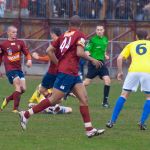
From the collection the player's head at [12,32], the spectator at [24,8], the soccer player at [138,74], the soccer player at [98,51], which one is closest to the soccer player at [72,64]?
the soccer player at [138,74]

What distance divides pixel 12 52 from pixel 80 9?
17.0 metres

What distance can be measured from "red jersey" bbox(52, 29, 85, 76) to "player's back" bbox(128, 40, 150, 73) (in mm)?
1789

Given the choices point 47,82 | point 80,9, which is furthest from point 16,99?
point 80,9

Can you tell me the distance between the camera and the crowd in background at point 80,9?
32969 mm

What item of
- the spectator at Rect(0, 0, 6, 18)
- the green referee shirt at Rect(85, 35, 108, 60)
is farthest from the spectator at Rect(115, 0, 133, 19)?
the green referee shirt at Rect(85, 35, 108, 60)

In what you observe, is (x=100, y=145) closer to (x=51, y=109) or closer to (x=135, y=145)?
(x=135, y=145)

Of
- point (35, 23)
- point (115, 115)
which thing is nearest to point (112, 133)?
point (115, 115)

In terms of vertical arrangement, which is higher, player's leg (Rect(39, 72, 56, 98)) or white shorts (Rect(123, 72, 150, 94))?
white shorts (Rect(123, 72, 150, 94))

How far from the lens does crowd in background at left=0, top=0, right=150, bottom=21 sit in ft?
108

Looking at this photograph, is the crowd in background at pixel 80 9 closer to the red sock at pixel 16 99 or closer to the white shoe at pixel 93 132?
the red sock at pixel 16 99

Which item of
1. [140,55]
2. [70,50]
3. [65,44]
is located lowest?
[140,55]

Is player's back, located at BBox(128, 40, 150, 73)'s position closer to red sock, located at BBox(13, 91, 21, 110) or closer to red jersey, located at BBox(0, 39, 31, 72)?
red jersey, located at BBox(0, 39, 31, 72)

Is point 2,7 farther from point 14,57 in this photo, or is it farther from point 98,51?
point 14,57

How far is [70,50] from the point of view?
496 inches
